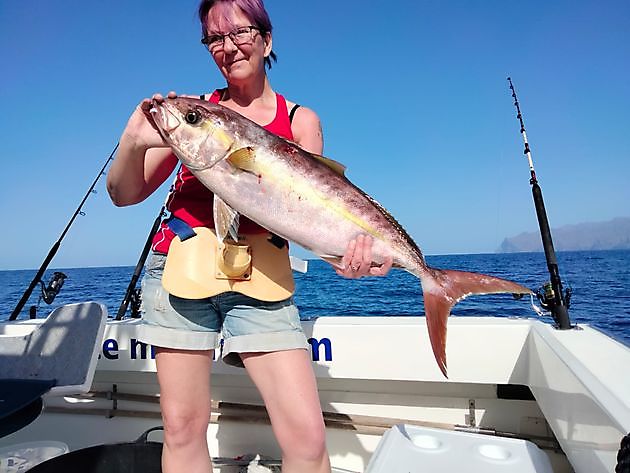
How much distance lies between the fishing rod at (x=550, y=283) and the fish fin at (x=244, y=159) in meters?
2.07

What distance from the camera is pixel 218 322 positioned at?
2123 millimetres

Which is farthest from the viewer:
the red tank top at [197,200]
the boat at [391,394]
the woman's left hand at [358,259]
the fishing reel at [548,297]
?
the fishing reel at [548,297]

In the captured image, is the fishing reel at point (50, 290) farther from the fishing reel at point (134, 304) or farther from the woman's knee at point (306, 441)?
the woman's knee at point (306, 441)

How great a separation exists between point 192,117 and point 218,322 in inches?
33.5

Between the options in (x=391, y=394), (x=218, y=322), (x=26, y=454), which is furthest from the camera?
(x=391, y=394)

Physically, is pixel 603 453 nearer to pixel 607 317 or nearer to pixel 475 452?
pixel 475 452

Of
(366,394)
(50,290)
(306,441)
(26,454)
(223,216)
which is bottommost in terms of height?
(26,454)

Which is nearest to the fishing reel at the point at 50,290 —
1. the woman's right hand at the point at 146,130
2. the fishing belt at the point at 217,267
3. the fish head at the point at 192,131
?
the fishing belt at the point at 217,267

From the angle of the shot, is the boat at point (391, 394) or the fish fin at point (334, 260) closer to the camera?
the fish fin at point (334, 260)

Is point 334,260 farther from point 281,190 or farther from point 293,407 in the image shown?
point 293,407

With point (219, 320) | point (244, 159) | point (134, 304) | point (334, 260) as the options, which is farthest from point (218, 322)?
point (134, 304)

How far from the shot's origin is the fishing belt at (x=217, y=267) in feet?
6.51

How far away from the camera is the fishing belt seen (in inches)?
78.1

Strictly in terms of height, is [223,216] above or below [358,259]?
above
